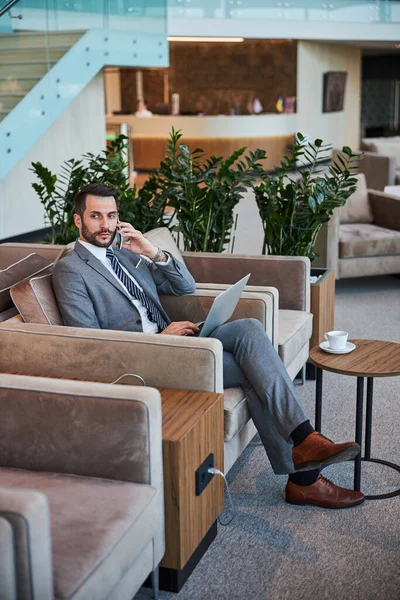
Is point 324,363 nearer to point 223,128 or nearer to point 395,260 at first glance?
point 395,260

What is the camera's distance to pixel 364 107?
67.1 ft

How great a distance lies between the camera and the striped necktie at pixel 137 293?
11.9 ft

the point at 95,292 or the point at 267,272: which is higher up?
the point at 95,292

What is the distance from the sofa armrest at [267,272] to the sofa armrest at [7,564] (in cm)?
291

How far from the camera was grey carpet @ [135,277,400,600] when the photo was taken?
2.74 meters

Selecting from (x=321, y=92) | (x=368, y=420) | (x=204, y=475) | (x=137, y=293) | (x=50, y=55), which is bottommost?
(x=368, y=420)

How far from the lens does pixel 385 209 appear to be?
725 cm

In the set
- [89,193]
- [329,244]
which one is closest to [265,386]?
[89,193]

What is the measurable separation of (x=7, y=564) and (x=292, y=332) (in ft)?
8.22

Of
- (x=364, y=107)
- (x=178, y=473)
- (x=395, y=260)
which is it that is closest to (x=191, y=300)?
(x=178, y=473)

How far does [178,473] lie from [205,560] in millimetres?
513

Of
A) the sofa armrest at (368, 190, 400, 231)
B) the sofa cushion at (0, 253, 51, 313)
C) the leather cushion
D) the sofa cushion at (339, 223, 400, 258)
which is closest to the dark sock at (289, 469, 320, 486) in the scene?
the leather cushion

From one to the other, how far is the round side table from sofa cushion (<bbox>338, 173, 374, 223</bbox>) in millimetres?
3762

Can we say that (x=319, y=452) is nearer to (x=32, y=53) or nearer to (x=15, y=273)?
(x=15, y=273)
